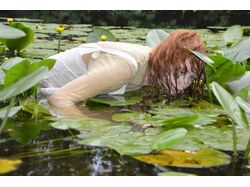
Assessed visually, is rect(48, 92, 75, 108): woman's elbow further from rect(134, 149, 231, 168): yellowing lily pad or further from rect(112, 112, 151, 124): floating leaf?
rect(134, 149, 231, 168): yellowing lily pad

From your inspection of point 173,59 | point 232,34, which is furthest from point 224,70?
point 232,34

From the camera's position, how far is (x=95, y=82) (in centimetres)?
221

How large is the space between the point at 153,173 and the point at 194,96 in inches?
43.5

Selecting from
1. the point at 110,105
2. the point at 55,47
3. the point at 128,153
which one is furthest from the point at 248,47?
the point at 55,47

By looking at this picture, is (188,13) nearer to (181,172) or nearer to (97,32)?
(97,32)

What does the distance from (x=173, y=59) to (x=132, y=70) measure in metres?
0.18

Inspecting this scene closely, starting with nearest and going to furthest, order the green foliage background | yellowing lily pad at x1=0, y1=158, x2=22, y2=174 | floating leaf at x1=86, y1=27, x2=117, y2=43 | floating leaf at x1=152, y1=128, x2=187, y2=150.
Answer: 1. yellowing lily pad at x1=0, y1=158, x2=22, y2=174
2. floating leaf at x1=152, y1=128, x2=187, y2=150
3. floating leaf at x1=86, y1=27, x2=117, y2=43
4. the green foliage background

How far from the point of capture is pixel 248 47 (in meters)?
2.34

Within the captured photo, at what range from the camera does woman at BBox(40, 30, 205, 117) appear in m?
2.21

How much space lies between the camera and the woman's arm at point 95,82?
2.20 m

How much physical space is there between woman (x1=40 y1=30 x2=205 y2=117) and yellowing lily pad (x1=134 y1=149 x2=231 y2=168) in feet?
2.02

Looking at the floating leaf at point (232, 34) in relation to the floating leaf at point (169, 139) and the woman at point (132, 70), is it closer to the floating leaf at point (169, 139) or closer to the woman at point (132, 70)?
the woman at point (132, 70)

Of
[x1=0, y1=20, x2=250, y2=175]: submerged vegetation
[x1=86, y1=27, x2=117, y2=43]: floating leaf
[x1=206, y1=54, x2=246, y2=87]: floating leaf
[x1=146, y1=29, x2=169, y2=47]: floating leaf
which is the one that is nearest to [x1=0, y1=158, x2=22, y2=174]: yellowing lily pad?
[x1=0, y1=20, x2=250, y2=175]: submerged vegetation

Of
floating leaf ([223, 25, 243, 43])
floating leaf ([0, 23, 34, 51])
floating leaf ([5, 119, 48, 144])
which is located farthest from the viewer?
floating leaf ([223, 25, 243, 43])
